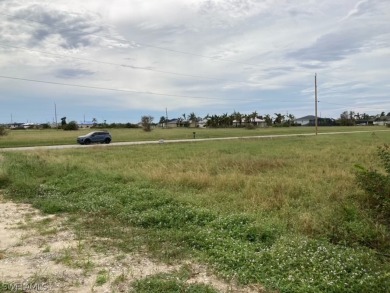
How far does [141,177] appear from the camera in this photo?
40.7 ft

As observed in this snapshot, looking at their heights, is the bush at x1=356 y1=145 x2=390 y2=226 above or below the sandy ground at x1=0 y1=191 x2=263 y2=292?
above

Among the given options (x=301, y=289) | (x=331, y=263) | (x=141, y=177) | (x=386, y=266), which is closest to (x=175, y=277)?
(x=301, y=289)

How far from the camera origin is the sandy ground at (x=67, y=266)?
4281 millimetres

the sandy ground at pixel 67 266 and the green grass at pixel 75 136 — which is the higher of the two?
the green grass at pixel 75 136

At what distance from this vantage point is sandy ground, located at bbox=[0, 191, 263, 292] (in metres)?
4.28

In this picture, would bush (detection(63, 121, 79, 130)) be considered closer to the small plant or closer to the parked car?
the parked car

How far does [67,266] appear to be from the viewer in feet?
16.1

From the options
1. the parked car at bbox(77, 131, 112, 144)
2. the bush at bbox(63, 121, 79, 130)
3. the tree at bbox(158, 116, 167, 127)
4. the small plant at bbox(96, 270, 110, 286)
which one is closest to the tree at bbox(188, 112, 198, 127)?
the tree at bbox(158, 116, 167, 127)

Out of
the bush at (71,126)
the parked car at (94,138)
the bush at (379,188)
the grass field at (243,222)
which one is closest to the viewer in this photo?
the grass field at (243,222)

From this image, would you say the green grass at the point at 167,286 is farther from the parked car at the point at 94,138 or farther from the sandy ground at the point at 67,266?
the parked car at the point at 94,138

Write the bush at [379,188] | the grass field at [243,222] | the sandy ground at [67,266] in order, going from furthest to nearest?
the bush at [379,188] < the grass field at [243,222] < the sandy ground at [67,266]

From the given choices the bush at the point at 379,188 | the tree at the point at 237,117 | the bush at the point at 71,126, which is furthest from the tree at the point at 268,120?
the bush at the point at 379,188

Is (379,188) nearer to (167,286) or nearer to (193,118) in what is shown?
(167,286)

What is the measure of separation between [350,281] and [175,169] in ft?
35.6
